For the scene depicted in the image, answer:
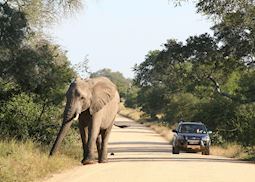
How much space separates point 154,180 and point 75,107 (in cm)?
593

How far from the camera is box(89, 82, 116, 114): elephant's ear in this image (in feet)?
66.0

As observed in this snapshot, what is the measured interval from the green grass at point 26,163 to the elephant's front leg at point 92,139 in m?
0.43

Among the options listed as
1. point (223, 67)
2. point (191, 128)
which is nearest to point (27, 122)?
point (191, 128)

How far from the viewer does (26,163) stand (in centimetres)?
1490

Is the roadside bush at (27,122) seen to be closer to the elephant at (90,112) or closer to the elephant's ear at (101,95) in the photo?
the elephant at (90,112)

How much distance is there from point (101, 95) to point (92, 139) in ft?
6.25

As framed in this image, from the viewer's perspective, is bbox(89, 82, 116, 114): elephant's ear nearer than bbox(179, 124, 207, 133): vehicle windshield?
Yes

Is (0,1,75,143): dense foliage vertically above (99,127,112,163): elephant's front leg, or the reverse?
(0,1,75,143): dense foliage

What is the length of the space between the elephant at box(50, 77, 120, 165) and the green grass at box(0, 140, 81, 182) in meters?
0.70

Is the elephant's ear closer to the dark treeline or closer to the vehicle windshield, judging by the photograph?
the dark treeline

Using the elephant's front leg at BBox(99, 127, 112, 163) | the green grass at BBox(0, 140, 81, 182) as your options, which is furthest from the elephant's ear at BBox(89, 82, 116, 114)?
the green grass at BBox(0, 140, 81, 182)

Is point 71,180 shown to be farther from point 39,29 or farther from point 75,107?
point 39,29

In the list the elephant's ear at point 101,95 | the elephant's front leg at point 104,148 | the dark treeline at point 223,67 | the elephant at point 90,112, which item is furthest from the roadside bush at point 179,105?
the elephant's ear at point 101,95

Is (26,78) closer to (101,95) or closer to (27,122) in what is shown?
(27,122)
